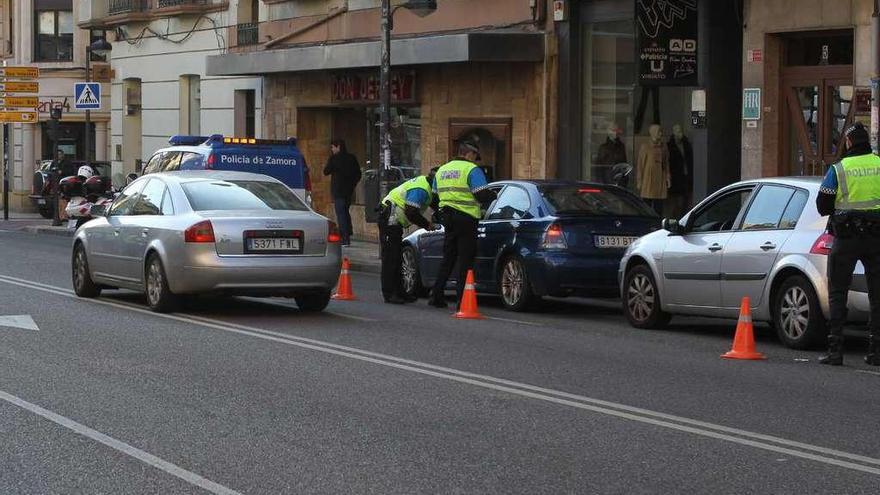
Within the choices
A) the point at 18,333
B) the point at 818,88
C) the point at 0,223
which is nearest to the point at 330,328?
the point at 18,333

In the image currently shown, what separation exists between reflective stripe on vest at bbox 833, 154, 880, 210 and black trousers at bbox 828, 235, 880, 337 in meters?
0.25

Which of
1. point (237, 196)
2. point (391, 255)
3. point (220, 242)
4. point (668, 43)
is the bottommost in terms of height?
point (391, 255)

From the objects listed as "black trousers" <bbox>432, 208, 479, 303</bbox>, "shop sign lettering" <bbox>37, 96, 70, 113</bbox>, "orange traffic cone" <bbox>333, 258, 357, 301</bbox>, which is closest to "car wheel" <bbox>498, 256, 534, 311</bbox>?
"black trousers" <bbox>432, 208, 479, 303</bbox>

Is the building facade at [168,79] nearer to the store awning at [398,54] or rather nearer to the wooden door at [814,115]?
the store awning at [398,54]

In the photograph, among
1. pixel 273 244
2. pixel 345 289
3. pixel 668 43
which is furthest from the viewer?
pixel 668 43

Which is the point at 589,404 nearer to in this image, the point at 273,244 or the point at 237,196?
the point at 273,244

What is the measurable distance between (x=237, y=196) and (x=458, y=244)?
8.33ft

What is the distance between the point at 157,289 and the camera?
15594 mm

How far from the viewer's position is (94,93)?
37969 mm

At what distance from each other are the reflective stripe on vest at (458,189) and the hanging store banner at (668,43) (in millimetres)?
6552

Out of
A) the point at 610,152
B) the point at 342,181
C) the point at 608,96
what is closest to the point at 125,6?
the point at 342,181

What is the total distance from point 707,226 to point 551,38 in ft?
37.3

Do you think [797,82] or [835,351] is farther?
[797,82]

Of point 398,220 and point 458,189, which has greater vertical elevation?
point 458,189
